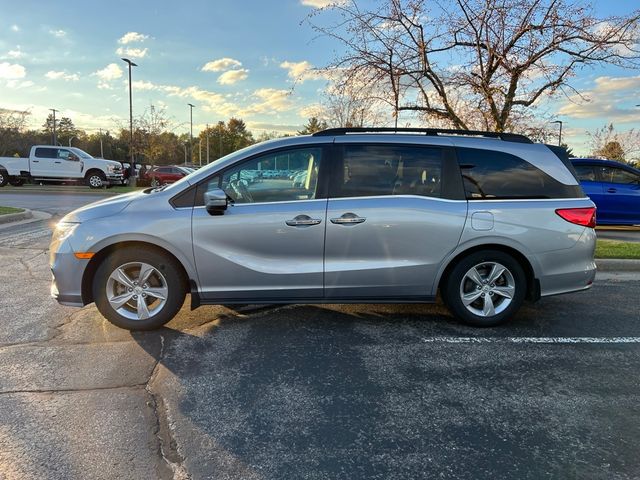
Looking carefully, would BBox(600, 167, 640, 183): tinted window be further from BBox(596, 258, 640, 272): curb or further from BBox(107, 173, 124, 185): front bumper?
BBox(107, 173, 124, 185): front bumper

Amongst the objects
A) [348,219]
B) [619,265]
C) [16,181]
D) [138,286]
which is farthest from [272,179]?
[16,181]

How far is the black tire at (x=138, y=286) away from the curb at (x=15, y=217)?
811 centimetres

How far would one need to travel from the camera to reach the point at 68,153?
23250 millimetres

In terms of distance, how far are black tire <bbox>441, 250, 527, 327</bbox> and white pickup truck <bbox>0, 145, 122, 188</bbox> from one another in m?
22.3

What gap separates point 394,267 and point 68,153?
2370 centimetres

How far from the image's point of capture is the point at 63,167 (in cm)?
2333

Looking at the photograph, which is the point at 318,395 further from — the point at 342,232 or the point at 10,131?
the point at 10,131

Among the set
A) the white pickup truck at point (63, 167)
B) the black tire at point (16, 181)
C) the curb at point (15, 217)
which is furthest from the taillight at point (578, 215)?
the black tire at point (16, 181)

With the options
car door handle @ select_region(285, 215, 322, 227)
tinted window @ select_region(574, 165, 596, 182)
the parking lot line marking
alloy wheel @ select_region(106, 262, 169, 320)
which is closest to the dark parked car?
tinted window @ select_region(574, 165, 596, 182)

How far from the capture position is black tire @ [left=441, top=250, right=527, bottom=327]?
173 inches

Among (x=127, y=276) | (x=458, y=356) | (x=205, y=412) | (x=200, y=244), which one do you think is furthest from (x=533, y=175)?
(x=127, y=276)

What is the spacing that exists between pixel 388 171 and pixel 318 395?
85.1 inches

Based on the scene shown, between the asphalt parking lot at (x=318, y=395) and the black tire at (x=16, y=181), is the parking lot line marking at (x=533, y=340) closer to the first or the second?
the asphalt parking lot at (x=318, y=395)

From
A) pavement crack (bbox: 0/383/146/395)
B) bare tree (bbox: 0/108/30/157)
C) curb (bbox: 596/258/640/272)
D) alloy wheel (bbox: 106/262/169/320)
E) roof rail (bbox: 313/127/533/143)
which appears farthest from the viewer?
bare tree (bbox: 0/108/30/157)
